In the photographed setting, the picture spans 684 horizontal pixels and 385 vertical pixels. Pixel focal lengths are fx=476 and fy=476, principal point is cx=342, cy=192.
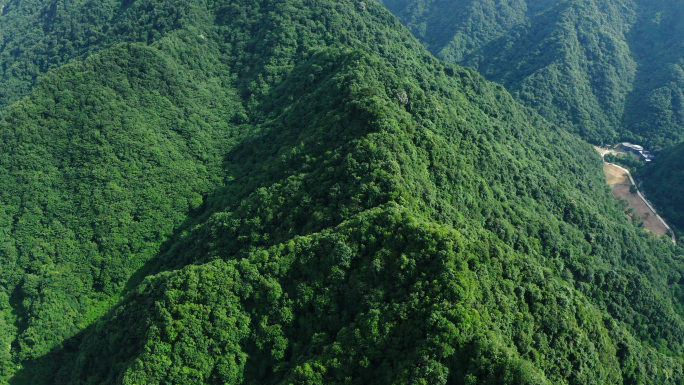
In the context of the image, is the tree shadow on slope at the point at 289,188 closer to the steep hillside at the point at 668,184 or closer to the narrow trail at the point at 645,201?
the narrow trail at the point at 645,201

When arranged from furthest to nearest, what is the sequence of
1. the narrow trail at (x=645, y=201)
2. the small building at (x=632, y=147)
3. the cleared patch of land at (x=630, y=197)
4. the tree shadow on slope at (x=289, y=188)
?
the small building at (x=632, y=147) → the cleared patch of land at (x=630, y=197) → the narrow trail at (x=645, y=201) → the tree shadow on slope at (x=289, y=188)

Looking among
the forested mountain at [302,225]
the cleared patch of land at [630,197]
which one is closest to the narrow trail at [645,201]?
the cleared patch of land at [630,197]

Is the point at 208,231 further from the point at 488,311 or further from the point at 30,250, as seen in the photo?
the point at 488,311

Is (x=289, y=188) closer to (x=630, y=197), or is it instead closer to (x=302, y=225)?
(x=302, y=225)

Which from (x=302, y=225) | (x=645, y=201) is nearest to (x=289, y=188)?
(x=302, y=225)

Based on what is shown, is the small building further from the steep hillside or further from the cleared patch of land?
the cleared patch of land

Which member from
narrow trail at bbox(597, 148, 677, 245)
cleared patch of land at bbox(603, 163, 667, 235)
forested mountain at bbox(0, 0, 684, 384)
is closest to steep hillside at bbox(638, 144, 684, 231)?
narrow trail at bbox(597, 148, 677, 245)
